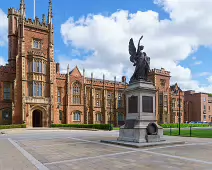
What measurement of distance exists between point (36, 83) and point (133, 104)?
33932 mm

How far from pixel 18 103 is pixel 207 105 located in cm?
7059

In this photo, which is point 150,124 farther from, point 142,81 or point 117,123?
point 117,123

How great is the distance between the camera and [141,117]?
623 inches

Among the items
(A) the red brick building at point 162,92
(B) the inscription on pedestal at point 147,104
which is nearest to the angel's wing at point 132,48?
(B) the inscription on pedestal at point 147,104

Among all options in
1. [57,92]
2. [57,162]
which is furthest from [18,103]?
[57,162]

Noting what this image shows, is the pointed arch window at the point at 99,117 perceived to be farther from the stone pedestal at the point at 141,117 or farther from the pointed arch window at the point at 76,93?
the stone pedestal at the point at 141,117

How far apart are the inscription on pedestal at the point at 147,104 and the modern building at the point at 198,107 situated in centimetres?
7356

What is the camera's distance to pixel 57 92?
53281 mm

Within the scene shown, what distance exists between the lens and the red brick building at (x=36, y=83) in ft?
147

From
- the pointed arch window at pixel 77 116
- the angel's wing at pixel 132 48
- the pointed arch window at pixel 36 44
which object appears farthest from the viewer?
the pointed arch window at pixel 77 116

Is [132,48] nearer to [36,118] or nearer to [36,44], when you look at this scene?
[36,44]

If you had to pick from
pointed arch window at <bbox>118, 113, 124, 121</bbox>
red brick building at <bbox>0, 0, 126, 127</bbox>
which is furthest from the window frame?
pointed arch window at <bbox>118, 113, 124, 121</bbox>

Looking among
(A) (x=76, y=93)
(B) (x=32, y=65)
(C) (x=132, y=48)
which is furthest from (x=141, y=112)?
(A) (x=76, y=93)

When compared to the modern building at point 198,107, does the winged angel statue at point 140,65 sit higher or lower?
higher
